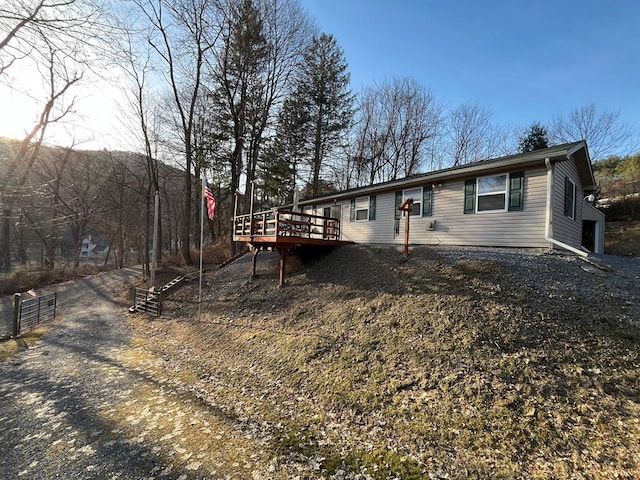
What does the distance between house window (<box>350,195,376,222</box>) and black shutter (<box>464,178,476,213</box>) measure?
4.13 metres

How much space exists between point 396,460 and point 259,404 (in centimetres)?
254

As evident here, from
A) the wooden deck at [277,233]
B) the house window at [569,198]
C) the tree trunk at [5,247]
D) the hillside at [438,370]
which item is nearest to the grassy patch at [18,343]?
the hillside at [438,370]

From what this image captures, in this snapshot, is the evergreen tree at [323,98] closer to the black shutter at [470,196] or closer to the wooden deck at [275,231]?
the wooden deck at [275,231]

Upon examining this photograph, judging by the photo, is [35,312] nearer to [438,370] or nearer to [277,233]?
[277,233]

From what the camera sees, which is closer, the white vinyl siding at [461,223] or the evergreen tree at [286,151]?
the white vinyl siding at [461,223]

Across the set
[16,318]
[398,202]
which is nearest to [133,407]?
[16,318]

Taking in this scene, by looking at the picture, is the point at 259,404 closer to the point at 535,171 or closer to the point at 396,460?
the point at 396,460

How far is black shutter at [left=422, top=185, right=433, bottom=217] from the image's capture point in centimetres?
1111

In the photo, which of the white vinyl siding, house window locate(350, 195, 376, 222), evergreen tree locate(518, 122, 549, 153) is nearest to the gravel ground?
the white vinyl siding

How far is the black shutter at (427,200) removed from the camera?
11.1 meters

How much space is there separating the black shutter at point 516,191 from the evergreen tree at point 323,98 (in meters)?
16.8

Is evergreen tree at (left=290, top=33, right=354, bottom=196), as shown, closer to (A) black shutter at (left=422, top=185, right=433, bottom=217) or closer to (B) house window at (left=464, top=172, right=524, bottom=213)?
(A) black shutter at (left=422, top=185, right=433, bottom=217)

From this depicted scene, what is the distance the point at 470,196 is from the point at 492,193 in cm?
69

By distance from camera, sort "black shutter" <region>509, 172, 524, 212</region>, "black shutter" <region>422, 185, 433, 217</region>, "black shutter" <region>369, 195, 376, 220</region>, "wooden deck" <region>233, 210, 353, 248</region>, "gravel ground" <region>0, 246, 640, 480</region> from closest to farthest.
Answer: "gravel ground" <region>0, 246, 640, 480</region> < "black shutter" <region>509, 172, 524, 212</region> < "wooden deck" <region>233, 210, 353, 248</region> < "black shutter" <region>422, 185, 433, 217</region> < "black shutter" <region>369, 195, 376, 220</region>
